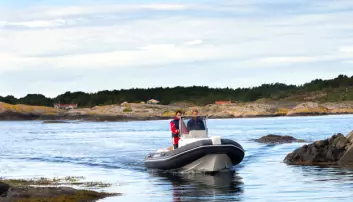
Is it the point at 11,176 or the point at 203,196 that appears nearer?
the point at 203,196

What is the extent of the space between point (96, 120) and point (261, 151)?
→ 149833mm

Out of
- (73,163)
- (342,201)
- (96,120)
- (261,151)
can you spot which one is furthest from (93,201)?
(96,120)

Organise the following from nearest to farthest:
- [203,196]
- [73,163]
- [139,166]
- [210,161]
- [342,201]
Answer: [342,201]
[203,196]
[210,161]
[139,166]
[73,163]

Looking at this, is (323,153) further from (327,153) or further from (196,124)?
(196,124)

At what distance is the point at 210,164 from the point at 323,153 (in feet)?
18.1

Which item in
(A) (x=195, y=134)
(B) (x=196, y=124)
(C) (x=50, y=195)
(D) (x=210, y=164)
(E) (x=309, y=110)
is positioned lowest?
(C) (x=50, y=195)

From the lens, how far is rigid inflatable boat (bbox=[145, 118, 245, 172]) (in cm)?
2775

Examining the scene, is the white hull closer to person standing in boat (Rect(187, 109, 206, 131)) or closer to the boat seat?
the boat seat

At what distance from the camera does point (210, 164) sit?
28297mm

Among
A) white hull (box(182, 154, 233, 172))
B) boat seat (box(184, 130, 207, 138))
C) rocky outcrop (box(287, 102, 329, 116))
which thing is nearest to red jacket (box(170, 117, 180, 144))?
boat seat (box(184, 130, 207, 138))

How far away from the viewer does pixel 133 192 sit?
869 inches

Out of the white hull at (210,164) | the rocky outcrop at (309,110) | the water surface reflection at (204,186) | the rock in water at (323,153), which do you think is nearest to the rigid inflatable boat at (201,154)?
the white hull at (210,164)

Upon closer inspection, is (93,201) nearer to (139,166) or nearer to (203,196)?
(203,196)

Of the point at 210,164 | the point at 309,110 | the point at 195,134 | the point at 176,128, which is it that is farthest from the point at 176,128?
the point at 309,110
